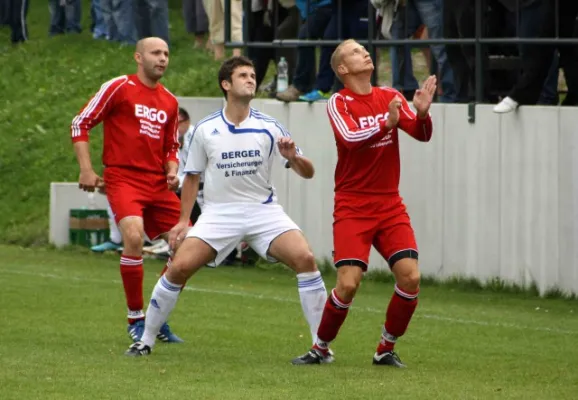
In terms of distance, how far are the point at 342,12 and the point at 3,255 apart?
213 inches

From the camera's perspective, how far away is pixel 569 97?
15.6 m

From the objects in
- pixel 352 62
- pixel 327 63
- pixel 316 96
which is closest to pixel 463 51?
pixel 327 63

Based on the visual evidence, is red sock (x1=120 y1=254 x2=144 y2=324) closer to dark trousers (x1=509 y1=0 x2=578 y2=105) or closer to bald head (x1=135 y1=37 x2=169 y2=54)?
bald head (x1=135 y1=37 x2=169 y2=54)

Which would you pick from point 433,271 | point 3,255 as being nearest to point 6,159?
point 3,255

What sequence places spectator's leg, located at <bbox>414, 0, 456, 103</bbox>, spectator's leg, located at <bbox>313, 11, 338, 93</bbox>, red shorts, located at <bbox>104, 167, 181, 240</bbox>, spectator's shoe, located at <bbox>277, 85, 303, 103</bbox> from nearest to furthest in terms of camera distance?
red shorts, located at <bbox>104, 167, 181, 240</bbox> < spectator's leg, located at <bbox>414, 0, 456, 103</bbox> < spectator's leg, located at <bbox>313, 11, 338, 93</bbox> < spectator's shoe, located at <bbox>277, 85, 303, 103</bbox>

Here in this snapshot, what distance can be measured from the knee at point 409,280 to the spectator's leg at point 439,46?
21.6 ft

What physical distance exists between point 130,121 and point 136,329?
160 cm

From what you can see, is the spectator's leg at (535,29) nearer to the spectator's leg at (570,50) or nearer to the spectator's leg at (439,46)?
the spectator's leg at (570,50)

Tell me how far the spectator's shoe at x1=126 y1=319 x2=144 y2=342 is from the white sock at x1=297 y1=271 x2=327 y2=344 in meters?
1.59

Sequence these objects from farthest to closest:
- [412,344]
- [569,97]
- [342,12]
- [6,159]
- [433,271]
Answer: [6,159]
[342,12]
[433,271]
[569,97]
[412,344]

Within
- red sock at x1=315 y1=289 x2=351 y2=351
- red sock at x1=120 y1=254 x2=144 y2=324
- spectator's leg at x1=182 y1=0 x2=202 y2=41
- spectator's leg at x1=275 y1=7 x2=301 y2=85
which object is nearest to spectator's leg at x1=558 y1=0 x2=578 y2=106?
spectator's leg at x1=275 y1=7 x2=301 y2=85

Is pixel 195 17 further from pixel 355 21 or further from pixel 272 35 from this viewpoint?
pixel 355 21

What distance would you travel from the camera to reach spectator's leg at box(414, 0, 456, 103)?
16750 millimetres

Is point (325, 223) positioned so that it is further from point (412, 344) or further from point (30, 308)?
point (412, 344)
